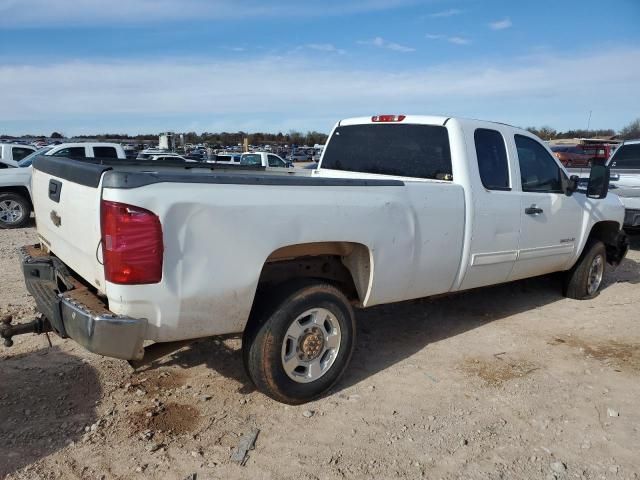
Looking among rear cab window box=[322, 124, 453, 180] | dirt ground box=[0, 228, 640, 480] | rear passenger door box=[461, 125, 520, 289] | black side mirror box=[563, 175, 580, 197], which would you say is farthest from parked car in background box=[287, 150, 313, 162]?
dirt ground box=[0, 228, 640, 480]

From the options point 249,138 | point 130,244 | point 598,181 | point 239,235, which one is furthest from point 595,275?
point 249,138

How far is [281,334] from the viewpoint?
3.36 metres

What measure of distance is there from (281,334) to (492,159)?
2522 mm

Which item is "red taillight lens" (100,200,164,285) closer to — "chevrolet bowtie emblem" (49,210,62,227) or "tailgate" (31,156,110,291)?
"tailgate" (31,156,110,291)

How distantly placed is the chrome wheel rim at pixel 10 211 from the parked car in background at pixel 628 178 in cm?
1115

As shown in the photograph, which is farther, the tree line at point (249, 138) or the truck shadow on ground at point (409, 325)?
the tree line at point (249, 138)

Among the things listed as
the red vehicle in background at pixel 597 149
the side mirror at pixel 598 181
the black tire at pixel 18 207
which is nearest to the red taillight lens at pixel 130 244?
the side mirror at pixel 598 181

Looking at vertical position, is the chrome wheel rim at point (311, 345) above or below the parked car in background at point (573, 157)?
below

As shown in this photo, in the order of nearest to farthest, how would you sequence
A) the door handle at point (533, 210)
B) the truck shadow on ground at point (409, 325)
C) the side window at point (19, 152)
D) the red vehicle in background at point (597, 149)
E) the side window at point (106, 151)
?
the truck shadow on ground at point (409, 325), the door handle at point (533, 210), the side window at point (106, 151), the side window at point (19, 152), the red vehicle in background at point (597, 149)

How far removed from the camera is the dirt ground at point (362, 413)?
9.78 feet

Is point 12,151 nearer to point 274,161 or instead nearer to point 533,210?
point 274,161

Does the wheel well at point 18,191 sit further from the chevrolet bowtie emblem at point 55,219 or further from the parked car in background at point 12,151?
the chevrolet bowtie emblem at point 55,219

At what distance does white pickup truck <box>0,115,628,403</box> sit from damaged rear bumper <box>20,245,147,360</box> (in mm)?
10

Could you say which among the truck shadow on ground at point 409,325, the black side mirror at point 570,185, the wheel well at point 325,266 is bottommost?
the truck shadow on ground at point 409,325
